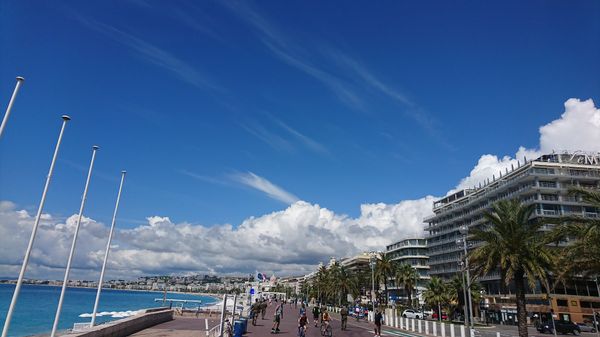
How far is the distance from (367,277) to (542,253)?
2607 inches

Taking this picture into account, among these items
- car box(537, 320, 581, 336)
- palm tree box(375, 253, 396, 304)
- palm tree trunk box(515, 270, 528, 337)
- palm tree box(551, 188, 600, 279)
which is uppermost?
palm tree box(375, 253, 396, 304)

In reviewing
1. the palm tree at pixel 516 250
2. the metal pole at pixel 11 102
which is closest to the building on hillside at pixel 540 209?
the palm tree at pixel 516 250

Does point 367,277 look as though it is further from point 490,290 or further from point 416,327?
point 416,327

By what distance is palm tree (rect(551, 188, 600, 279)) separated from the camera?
1810 cm

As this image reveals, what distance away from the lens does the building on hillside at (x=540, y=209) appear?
5447 centimetres

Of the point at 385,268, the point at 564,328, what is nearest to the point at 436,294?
the point at 564,328

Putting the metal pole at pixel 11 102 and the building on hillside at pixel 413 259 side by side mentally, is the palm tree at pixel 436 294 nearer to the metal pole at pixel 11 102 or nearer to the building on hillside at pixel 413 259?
the building on hillside at pixel 413 259

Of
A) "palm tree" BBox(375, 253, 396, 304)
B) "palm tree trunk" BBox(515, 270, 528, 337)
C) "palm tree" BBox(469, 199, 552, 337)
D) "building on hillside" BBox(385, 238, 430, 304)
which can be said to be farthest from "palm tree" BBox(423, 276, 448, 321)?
"building on hillside" BBox(385, 238, 430, 304)

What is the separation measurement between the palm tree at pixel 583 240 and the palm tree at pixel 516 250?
202cm

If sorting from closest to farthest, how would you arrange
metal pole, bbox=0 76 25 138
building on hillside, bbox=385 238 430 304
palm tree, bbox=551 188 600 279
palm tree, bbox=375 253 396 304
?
metal pole, bbox=0 76 25 138 < palm tree, bbox=551 188 600 279 < palm tree, bbox=375 253 396 304 < building on hillside, bbox=385 238 430 304

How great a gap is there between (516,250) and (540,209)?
4483cm

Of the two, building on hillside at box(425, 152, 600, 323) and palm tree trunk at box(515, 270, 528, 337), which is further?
building on hillside at box(425, 152, 600, 323)

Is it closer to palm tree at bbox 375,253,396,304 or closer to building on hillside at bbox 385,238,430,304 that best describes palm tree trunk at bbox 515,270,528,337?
palm tree at bbox 375,253,396,304

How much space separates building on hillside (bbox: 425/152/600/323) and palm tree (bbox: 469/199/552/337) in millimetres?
21487
